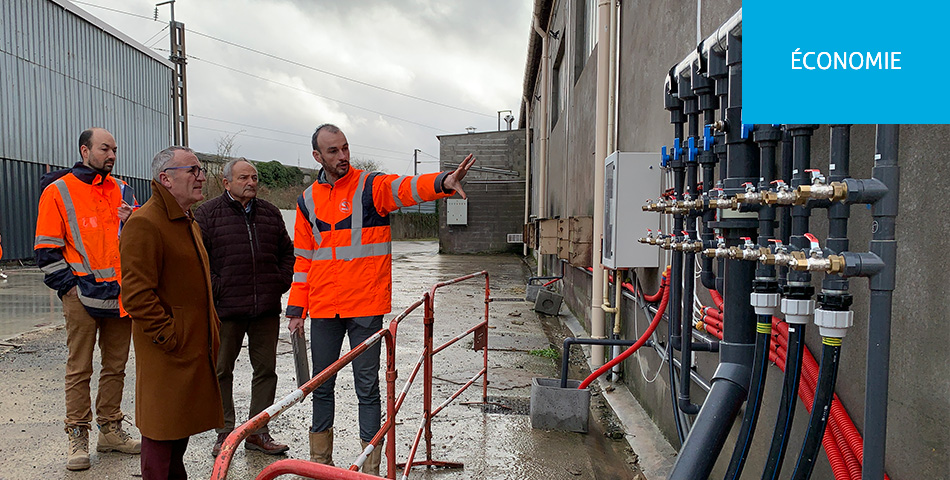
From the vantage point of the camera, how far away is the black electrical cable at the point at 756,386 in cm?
183

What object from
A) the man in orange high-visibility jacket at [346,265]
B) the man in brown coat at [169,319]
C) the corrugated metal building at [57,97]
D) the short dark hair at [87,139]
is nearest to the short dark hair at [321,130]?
the man in orange high-visibility jacket at [346,265]

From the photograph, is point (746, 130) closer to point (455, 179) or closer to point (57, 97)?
point (455, 179)

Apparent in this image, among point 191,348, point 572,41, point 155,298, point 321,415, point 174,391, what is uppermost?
point 572,41

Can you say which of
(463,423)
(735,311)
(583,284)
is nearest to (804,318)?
(735,311)

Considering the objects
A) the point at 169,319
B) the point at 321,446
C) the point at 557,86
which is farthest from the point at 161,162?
the point at 557,86

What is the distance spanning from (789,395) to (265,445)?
2.96m

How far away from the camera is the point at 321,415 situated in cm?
326

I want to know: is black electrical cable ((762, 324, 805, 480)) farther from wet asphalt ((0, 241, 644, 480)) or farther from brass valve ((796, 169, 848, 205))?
wet asphalt ((0, 241, 644, 480))

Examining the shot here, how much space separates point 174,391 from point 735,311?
2.19m

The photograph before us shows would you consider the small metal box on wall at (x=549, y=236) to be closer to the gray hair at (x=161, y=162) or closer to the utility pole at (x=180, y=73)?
the gray hair at (x=161, y=162)

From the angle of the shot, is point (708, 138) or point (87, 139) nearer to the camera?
point (708, 138)

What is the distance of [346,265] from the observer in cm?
318

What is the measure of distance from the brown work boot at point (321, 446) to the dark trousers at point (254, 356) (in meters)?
0.56

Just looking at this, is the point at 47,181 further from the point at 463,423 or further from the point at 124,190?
the point at 463,423
